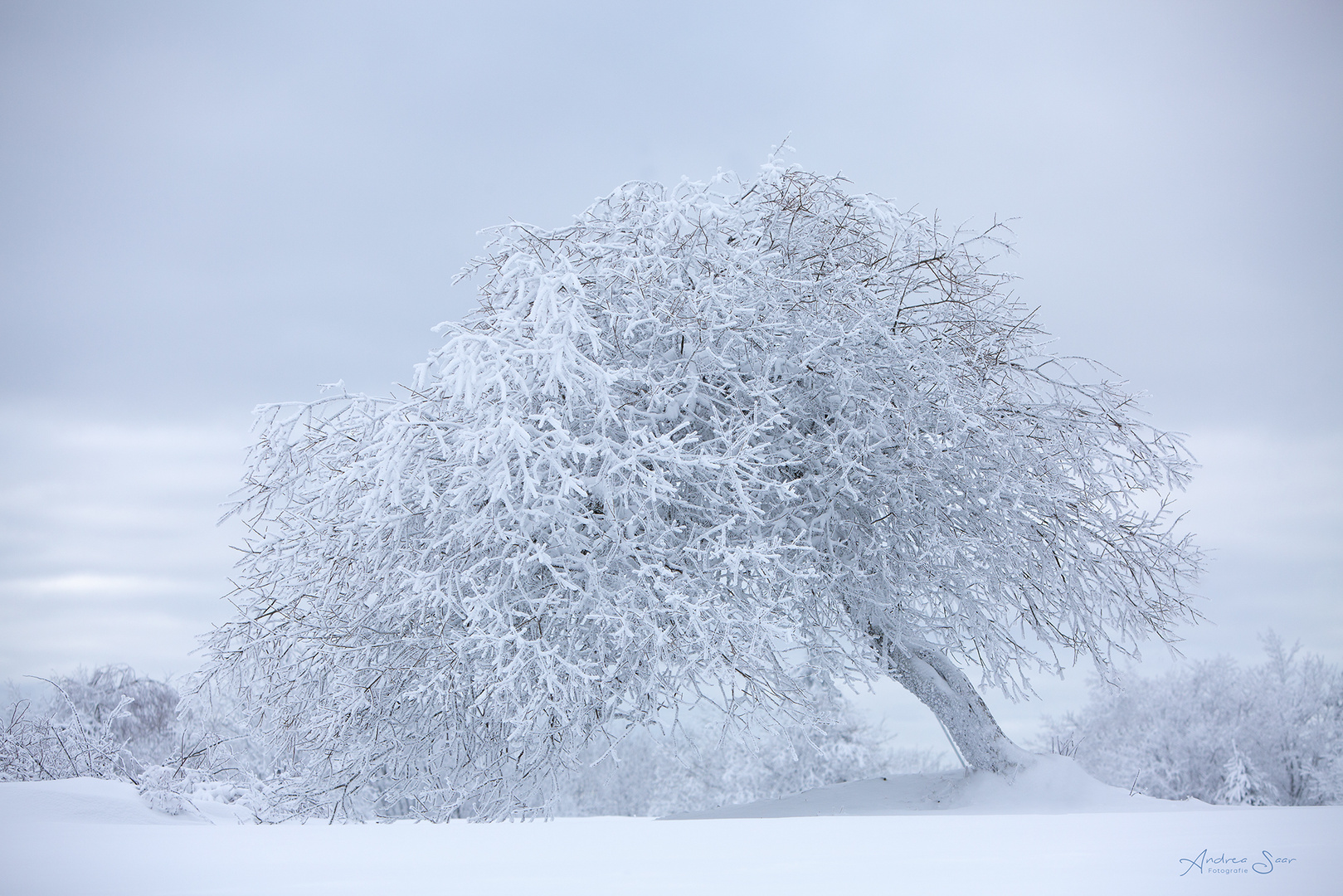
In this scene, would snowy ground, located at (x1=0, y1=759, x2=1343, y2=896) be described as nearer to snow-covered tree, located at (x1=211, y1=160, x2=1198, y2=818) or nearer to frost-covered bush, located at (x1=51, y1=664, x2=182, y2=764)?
snow-covered tree, located at (x1=211, y1=160, x2=1198, y2=818)

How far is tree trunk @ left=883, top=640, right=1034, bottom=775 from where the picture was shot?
1133 cm

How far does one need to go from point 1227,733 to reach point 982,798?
22141mm

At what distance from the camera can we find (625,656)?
8.87 m

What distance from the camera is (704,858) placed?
4.20 metres

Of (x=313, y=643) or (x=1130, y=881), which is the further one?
(x=313, y=643)

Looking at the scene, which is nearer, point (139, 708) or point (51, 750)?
point (51, 750)

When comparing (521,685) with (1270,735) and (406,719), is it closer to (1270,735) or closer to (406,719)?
(406,719)

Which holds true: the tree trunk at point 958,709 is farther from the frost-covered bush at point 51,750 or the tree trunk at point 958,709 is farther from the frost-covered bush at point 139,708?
the frost-covered bush at point 139,708

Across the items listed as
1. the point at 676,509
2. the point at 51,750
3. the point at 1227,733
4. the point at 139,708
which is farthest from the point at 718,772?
the point at 676,509

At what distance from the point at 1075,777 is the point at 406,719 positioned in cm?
712

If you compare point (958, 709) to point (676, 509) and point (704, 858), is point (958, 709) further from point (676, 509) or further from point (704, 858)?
point (704, 858)

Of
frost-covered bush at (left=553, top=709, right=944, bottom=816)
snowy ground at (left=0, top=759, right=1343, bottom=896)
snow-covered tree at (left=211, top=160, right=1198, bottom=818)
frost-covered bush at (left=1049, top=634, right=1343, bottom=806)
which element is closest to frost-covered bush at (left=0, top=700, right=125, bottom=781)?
snow-covered tree at (left=211, top=160, right=1198, bottom=818)

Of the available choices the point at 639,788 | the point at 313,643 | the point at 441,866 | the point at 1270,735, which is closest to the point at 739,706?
the point at 313,643

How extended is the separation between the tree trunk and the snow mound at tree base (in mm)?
219
